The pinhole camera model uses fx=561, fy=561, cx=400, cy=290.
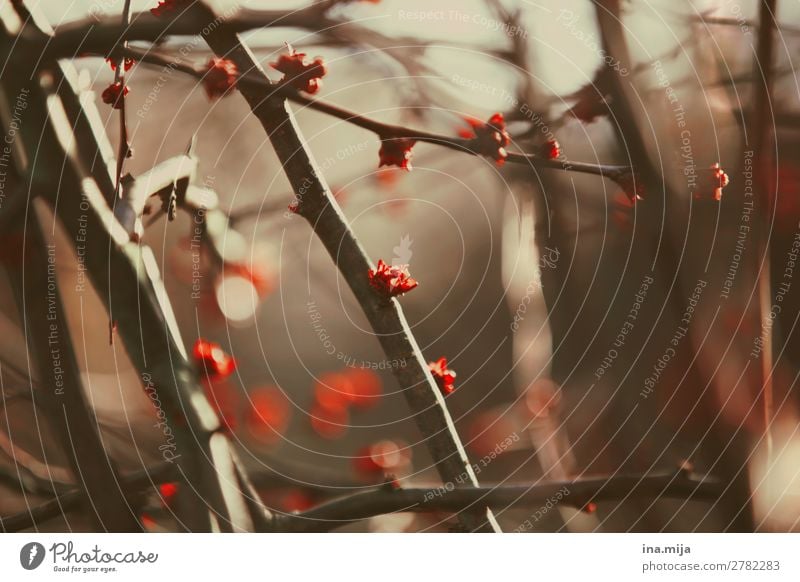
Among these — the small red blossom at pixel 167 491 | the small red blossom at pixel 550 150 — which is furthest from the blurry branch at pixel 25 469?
the small red blossom at pixel 550 150

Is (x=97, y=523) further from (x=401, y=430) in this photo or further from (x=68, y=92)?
(x=68, y=92)

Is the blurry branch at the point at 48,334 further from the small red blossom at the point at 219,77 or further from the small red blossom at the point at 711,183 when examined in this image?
the small red blossom at the point at 711,183

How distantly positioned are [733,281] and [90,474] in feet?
2.26

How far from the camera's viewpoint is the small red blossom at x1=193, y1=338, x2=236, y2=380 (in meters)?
0.57

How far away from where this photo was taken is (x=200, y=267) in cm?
57

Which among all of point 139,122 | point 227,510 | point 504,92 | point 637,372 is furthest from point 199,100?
point 637,372

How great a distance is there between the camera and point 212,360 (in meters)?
0.57

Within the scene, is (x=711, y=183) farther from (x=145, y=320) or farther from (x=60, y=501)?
(x=60, y=501)

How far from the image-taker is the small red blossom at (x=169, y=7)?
567 mm

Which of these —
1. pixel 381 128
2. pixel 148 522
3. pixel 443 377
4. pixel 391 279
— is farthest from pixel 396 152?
pixel 148 522
